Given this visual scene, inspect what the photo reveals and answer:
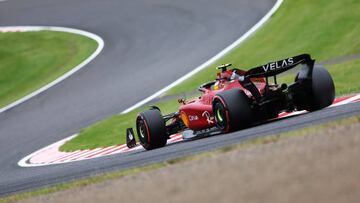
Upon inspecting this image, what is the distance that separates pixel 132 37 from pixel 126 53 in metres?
1.78

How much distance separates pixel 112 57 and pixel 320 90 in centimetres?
1524

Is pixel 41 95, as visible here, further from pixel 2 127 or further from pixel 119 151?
pixel 119 151

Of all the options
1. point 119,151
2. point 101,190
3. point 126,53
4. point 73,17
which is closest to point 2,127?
point 126,53

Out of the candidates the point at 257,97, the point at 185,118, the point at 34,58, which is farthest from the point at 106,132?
the point at 34,58

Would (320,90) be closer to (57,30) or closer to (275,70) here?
(275,70)

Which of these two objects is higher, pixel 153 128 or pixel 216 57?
pixel 216 57

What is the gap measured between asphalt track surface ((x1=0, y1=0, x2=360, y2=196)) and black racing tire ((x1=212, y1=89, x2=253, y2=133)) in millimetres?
990

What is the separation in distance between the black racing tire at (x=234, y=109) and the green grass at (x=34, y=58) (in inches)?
578

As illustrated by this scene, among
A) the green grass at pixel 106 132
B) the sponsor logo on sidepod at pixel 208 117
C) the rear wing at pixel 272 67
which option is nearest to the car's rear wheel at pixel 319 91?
the rear wing at pixel 272 67

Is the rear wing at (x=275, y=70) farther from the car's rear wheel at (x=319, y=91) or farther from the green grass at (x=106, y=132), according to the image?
the green grass at (x=106, y=132)

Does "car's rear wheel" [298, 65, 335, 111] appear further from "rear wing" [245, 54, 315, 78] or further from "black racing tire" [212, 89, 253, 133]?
"black racing tire" [212, 89, 253, 133]

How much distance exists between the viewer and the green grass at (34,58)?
2692cm

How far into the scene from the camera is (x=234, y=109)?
11711mm

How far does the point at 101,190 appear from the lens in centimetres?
778
